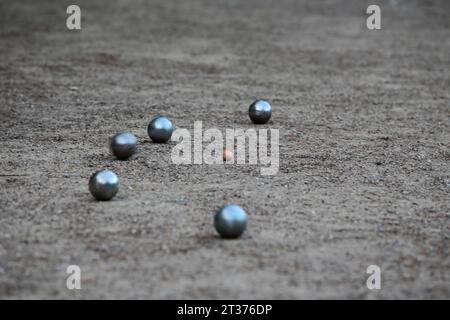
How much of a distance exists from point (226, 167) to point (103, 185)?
1.54m

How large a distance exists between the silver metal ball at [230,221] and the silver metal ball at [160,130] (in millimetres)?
2555

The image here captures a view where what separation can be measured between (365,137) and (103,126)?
312cm

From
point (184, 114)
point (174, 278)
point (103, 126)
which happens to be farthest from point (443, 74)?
point (174, 278)

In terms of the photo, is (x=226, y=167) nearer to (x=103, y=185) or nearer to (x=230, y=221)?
(x=103, y=185)

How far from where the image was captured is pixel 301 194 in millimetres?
6672

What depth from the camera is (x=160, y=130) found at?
795 cm

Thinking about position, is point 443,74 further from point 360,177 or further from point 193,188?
point 193,188

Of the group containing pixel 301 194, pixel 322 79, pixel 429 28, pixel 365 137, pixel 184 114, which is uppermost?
pixel 429 28

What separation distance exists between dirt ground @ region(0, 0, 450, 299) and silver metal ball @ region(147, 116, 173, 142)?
212 millimetres

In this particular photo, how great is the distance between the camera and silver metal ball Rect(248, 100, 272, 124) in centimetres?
883

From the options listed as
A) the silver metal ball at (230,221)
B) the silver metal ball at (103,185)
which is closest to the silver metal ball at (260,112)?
the silver metal ball at (103,185)

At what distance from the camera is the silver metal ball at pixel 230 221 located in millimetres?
5520

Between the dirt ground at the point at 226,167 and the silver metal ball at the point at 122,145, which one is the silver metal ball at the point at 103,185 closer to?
the dirt ground at the point at 226,167

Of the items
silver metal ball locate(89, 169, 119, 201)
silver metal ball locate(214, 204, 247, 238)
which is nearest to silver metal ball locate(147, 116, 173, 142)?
silver metal ball locate(89, 169, 119, 201)
